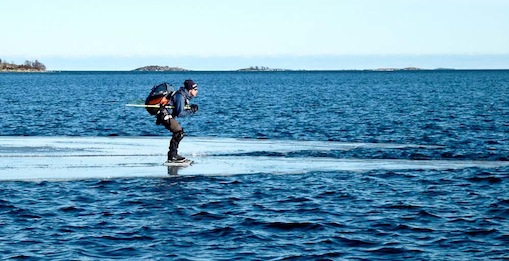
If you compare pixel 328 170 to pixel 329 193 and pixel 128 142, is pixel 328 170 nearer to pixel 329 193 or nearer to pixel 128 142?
pixel 329 193

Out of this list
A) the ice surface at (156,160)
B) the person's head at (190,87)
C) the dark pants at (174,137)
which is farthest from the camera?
the dark pants at (174,137)

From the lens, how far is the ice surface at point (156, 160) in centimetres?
2142

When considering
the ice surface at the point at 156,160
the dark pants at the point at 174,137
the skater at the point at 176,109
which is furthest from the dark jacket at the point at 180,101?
the ice surface at the point at 156,160

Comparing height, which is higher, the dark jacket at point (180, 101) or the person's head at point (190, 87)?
the person's head at point (190, 87)

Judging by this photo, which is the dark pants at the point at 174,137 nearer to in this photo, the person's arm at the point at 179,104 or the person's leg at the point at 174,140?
the person's leg at the point at 174,140

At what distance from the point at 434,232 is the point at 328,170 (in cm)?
687

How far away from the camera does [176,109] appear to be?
2195 centimetres

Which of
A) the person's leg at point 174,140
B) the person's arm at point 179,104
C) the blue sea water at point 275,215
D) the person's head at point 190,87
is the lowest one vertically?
the blue sea water at point 275,215

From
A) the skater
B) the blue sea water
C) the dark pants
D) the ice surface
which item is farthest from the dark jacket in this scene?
the blue sea water

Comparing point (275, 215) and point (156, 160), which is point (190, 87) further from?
point (275, 215)

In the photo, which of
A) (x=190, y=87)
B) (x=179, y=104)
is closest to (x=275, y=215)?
(x=179, y=104)

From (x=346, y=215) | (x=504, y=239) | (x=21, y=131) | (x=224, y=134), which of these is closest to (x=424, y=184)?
(x=346, y=215)

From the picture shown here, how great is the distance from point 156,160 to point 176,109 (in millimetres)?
2166

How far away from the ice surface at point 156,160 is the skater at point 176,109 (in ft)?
1.89
